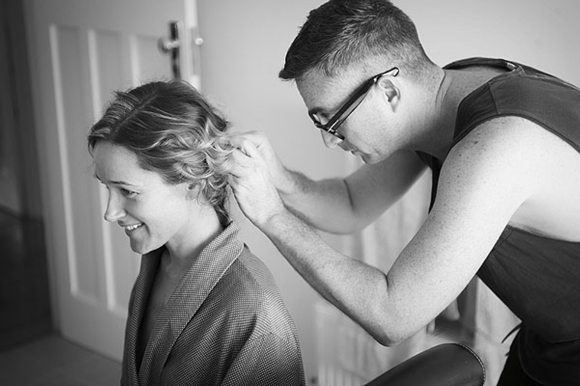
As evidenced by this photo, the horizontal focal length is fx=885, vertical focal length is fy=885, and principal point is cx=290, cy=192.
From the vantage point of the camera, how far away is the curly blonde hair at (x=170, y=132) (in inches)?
61.4

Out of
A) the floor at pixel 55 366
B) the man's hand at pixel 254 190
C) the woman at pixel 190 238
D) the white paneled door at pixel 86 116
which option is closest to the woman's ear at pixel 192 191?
the woman at pixel 190 238

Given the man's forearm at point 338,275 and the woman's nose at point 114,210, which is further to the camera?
the woman's nose at point 114,210

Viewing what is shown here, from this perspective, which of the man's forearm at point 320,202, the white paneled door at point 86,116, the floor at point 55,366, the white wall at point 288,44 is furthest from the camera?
the floor at point 55,366

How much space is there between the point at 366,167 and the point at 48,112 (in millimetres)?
1749

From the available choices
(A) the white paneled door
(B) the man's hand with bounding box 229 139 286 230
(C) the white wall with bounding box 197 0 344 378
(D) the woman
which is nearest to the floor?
(A) the white paneled door

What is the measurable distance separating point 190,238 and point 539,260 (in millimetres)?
630

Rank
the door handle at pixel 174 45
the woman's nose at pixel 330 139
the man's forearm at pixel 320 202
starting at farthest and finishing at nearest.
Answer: the door handle at pixel 174 45, the man's forearm at pixel 320 202, the woman's nose at pixel 330 139

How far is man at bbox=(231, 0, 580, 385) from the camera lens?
4.36 ft

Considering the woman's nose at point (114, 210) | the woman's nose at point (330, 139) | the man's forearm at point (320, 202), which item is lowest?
the man's forearm at point (320, 202)

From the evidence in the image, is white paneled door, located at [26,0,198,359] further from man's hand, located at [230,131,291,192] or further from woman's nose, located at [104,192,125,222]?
woman's nose, located at [104,192,125,222]

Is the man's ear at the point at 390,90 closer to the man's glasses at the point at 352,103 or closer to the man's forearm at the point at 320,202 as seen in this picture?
the man's glasses at the point at 352,103

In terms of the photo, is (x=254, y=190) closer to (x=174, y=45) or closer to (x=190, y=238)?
(x=190, y=238)

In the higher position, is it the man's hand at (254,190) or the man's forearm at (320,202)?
the man's hand at (254,190)

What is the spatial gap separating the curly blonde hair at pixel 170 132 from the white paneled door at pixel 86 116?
1.17 meters
